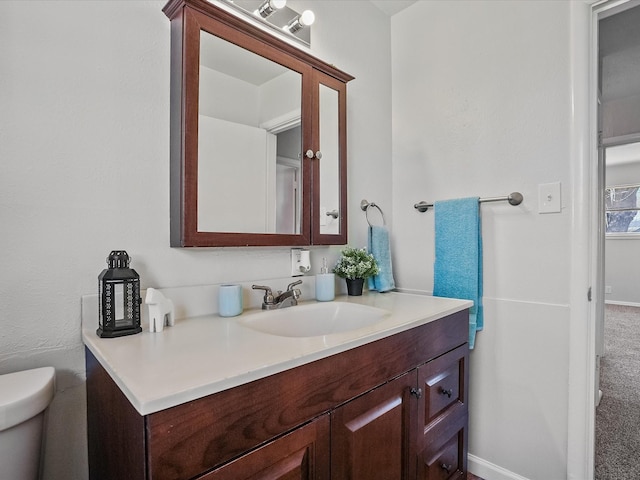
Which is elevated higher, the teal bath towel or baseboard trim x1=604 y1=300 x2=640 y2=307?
the teal bath towel

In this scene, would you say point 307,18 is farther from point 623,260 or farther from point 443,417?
point 623,260

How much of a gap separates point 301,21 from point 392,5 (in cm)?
70

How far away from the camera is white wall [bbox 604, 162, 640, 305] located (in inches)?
210

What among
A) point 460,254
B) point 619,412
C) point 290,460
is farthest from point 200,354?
point 619,412

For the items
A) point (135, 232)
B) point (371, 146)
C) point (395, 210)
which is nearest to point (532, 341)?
point (395, 210)

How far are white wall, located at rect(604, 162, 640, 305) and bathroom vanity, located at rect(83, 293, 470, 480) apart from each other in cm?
586

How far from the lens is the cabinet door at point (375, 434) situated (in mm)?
833

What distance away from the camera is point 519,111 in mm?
1436

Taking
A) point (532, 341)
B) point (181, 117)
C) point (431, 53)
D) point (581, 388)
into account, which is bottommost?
point (581, 388)

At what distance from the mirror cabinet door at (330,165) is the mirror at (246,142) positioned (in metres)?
0.10

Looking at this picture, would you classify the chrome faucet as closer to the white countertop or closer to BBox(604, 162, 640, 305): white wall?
the white countertop

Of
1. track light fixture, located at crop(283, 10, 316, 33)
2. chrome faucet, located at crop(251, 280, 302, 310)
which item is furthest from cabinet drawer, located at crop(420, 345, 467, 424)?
track light fixture, located at crop(283, 10, 316, 33)

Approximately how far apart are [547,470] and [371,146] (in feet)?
5.25

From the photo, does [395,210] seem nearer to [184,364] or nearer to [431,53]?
[431,53]
